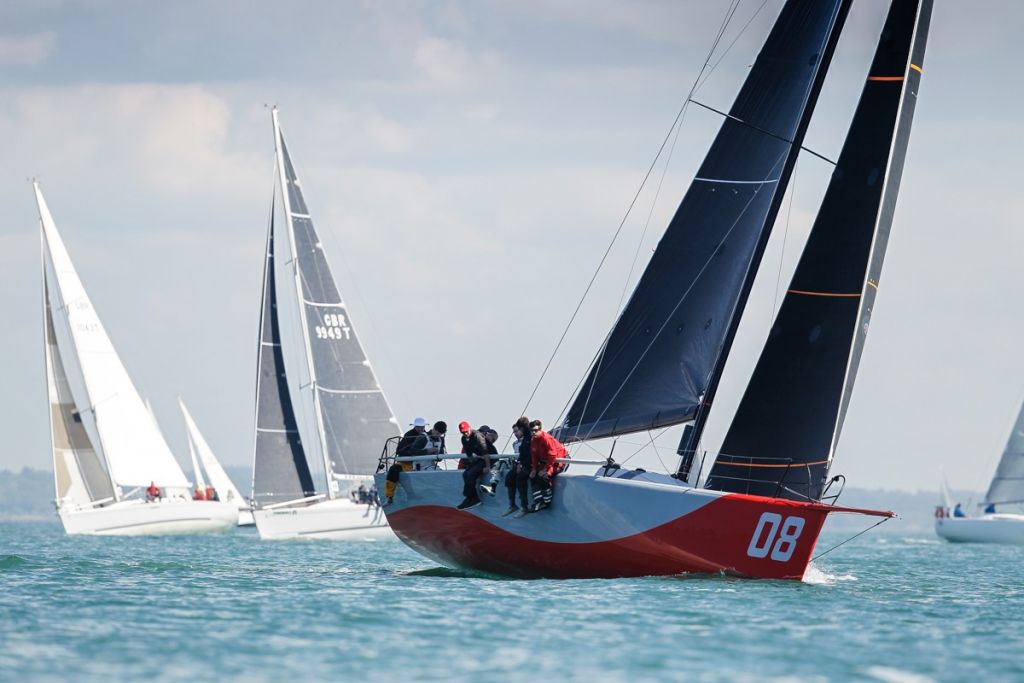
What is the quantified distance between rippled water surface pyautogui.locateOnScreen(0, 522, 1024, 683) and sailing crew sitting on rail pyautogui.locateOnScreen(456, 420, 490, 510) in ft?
3.46

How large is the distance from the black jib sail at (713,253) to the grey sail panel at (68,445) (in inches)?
1129

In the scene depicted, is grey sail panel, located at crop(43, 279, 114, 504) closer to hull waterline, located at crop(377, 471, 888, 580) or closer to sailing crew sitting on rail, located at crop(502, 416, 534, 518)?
hull waterline, located at crop(377, 471, 888, 580)

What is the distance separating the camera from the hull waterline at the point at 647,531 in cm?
1625

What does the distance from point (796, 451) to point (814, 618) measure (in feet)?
10.5

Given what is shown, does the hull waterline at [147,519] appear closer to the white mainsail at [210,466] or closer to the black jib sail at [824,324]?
the white mainsail at [210,466]

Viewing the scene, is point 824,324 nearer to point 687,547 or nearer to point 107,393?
point 687,547

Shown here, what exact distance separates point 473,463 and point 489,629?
526 cm

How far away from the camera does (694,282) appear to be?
727 inches

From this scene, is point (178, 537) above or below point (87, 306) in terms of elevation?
below

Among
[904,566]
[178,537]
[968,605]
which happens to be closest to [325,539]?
[178,537]

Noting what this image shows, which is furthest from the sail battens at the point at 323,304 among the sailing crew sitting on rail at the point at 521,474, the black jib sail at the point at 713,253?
the sailing crew sitting on rail at the point at 521,474

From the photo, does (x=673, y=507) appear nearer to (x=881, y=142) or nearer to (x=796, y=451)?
(x=796, y=451)

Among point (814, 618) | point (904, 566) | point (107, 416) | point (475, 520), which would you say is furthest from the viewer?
point (107, 416)

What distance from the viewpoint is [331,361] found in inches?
1690
